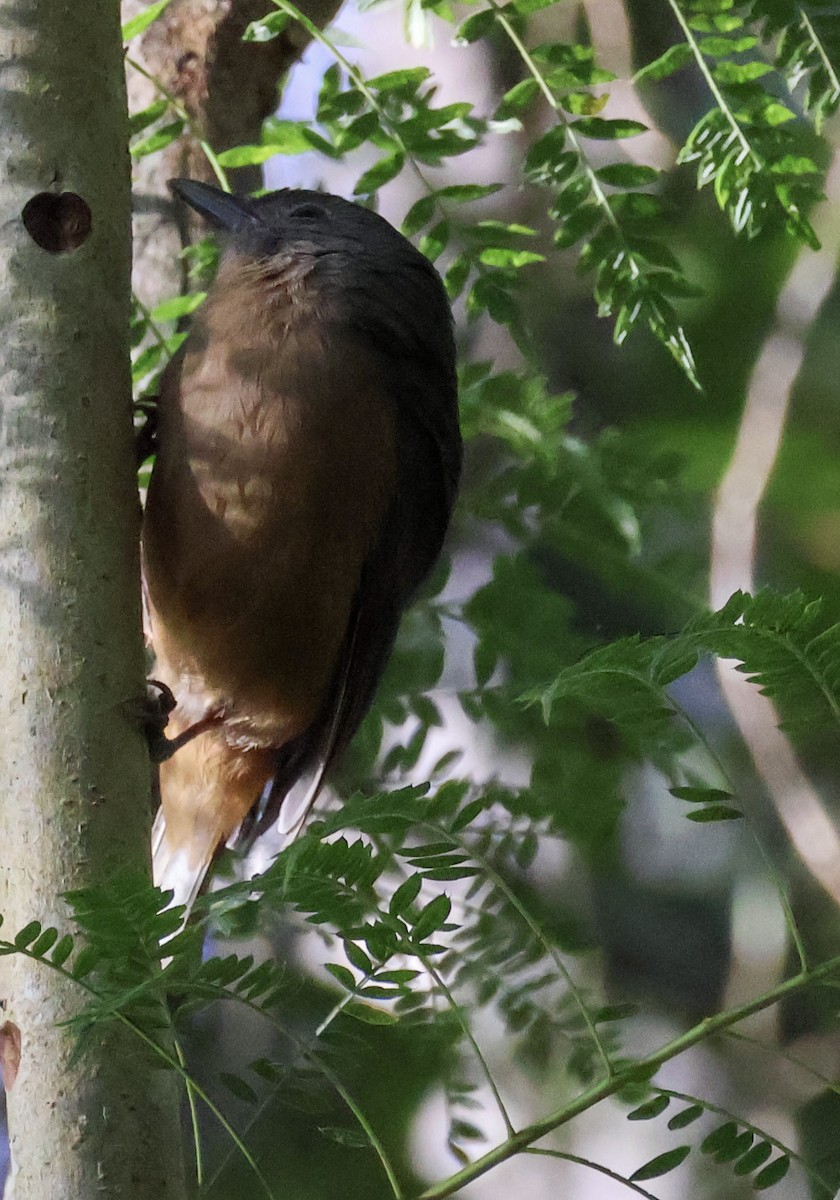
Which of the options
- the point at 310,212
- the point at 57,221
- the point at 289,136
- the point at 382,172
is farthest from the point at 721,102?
the point at 57,221

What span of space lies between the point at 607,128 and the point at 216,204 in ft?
2.00

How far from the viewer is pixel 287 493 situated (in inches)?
74.4

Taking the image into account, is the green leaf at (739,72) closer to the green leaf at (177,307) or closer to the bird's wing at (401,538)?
the bird's wing at (401,538)

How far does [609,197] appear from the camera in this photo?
6.07 ft

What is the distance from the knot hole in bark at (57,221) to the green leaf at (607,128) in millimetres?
698

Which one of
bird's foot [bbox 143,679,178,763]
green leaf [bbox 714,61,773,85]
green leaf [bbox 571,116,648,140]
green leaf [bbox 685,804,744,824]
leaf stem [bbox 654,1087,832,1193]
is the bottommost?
leaf stem [bbox 654,1087,832,1193]

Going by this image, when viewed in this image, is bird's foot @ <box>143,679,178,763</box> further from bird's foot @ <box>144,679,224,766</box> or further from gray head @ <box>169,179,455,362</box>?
gray head @ <box>169,179,455,362</box>

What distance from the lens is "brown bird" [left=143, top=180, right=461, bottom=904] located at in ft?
6.14

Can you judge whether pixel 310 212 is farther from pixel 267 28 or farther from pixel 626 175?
pixel 626 175

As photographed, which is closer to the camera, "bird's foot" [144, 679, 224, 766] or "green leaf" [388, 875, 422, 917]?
"green leaf" [388, 875, 422, 917]

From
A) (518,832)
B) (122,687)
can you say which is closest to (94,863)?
(122,687)

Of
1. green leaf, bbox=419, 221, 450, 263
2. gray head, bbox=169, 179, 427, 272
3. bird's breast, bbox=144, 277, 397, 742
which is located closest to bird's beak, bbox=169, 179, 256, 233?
gray head, bbox=169, 179, 427, 272

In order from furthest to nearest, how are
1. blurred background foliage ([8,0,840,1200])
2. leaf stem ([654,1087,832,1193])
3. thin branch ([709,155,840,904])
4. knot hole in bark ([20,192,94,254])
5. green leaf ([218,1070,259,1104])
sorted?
thin branch ([709,155,840,904]) → blurred background foliage ([8,0,840,1200]) → knot hole in bark ([20,192,94,254]) → green leaf ([218,1070,259,1104]) → leaf stem ([654,1087,832,1193])

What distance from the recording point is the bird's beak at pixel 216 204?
6.90 feet
